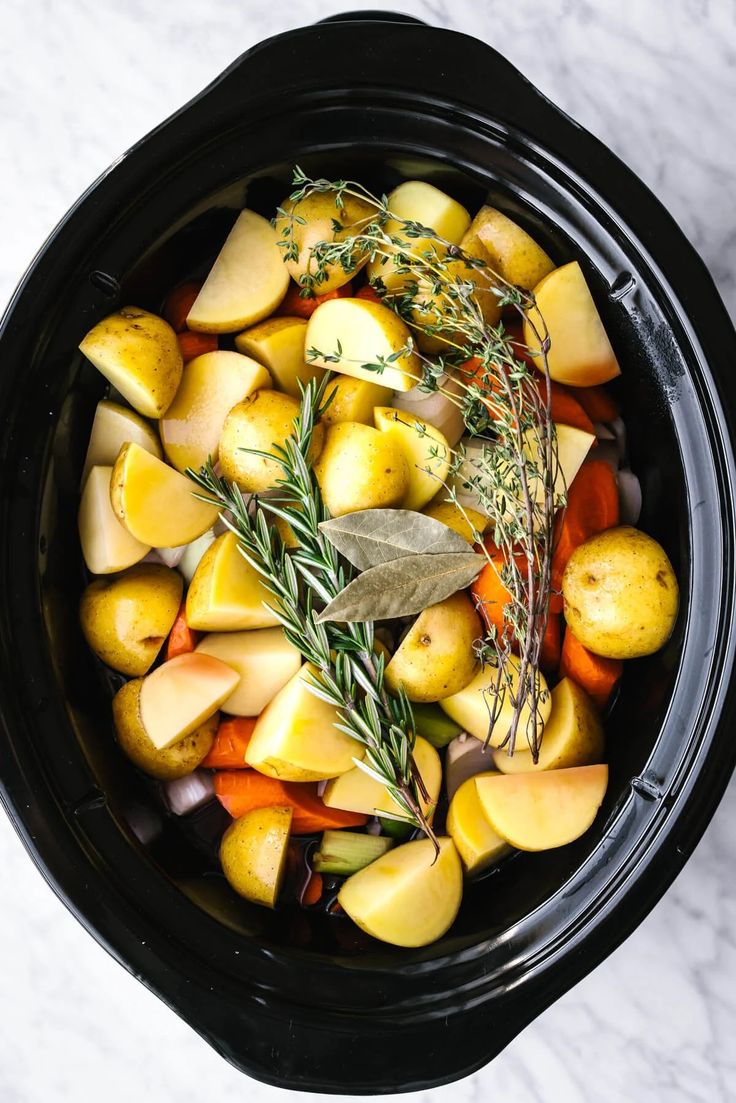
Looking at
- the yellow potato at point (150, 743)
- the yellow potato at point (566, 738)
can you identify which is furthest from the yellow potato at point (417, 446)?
the yellow potato at point (150, 743)

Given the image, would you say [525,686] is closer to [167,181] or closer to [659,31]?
[167,181]

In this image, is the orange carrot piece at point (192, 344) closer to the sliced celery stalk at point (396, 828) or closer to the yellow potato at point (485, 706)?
the yellow potato at point (485, 706)

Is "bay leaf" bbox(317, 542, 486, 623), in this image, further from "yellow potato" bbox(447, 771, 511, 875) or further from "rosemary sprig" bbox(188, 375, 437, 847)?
"yellow potato" bbox(447, 771, 511, 875)

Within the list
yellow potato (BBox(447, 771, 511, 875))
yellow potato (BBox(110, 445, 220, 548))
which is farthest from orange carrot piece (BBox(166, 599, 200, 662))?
yellow potato (BBox(447, 771, 511, 875))

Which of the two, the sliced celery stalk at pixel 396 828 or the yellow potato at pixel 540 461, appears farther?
the sliced celery stalk at pixel 396 828

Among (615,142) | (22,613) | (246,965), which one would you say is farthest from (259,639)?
(615,142)
